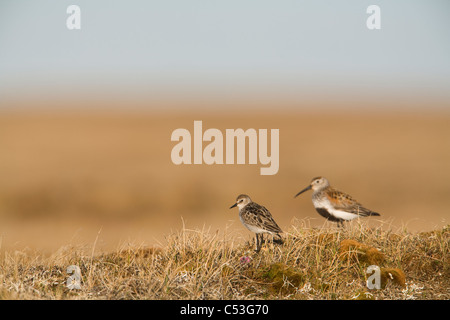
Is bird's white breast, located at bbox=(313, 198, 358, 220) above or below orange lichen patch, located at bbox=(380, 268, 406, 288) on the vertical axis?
above

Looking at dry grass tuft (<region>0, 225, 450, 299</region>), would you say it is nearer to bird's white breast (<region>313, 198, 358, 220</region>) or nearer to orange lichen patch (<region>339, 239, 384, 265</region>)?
orange lichen patch (<region>339, 239, 384, 265</region>)

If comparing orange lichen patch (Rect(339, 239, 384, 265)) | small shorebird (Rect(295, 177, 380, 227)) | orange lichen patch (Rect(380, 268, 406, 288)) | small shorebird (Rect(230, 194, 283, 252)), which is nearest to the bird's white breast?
small shorebird (Rect(295, 177, 380, 227))

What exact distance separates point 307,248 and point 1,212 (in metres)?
20.6

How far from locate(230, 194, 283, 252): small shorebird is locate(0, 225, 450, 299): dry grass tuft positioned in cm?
22

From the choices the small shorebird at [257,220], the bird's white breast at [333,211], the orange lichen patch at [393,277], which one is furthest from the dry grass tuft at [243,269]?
the bird's white breast at [333,211]

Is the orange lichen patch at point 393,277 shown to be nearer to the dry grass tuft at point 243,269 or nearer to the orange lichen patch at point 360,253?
the dry grass tuft at point 243,269

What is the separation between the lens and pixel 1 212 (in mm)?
25906

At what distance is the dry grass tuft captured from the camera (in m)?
6.70

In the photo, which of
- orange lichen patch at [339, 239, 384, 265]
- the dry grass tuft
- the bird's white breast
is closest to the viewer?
the dry grass tuft

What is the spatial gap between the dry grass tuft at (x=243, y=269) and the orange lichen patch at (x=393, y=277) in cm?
1

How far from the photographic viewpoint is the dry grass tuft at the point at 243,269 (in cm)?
670

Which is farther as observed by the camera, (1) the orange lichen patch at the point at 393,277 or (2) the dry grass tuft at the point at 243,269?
(1) the orange lichen patch at the point at 393,277
